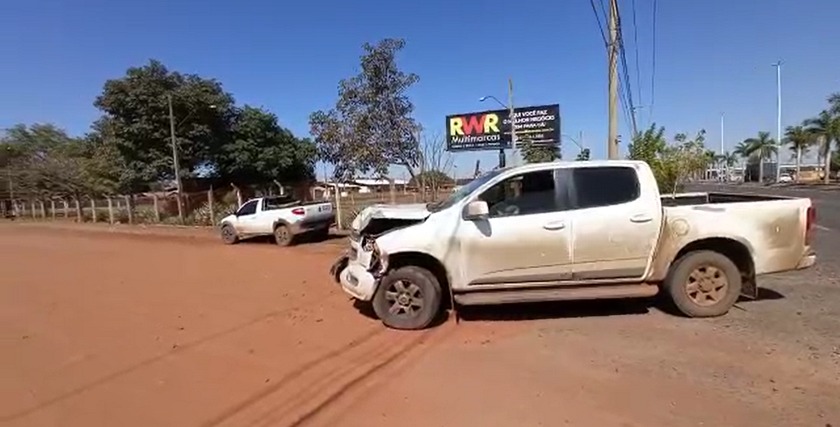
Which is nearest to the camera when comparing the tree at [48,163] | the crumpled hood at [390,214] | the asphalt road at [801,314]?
the asphalt road at [801,314]

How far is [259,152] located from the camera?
3841 centimetres

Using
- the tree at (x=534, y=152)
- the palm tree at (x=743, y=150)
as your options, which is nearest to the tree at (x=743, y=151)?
the palm tree at (x=743, y=150)

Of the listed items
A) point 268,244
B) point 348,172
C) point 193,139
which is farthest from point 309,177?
point 268,244

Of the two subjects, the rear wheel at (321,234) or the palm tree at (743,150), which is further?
the palm tree at (743,150)

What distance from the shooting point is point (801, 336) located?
17.6 feet

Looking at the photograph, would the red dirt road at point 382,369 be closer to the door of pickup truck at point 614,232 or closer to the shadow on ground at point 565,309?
the shadow on ground at point 565,309

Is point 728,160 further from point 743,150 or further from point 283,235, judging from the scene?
point 283,235

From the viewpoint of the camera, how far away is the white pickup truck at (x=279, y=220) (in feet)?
53.7

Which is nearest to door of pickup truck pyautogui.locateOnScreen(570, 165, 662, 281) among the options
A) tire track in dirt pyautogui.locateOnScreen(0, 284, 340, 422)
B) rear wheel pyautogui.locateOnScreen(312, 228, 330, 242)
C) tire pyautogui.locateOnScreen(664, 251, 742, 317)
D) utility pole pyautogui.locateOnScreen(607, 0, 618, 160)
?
tire pyautogui.locateOnScreen(664, 251, 742, 317)

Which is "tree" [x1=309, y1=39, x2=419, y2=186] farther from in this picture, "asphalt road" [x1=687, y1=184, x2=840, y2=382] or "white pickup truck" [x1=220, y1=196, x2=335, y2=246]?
"asphalt road" [x1=687, y1=184, x2=840, y2=382]

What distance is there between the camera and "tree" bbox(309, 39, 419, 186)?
19.8m

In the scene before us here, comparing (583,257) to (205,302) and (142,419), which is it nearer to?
(142,419)

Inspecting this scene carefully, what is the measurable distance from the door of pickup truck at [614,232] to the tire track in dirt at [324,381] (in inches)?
73.2

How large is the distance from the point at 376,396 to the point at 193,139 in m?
32.1
